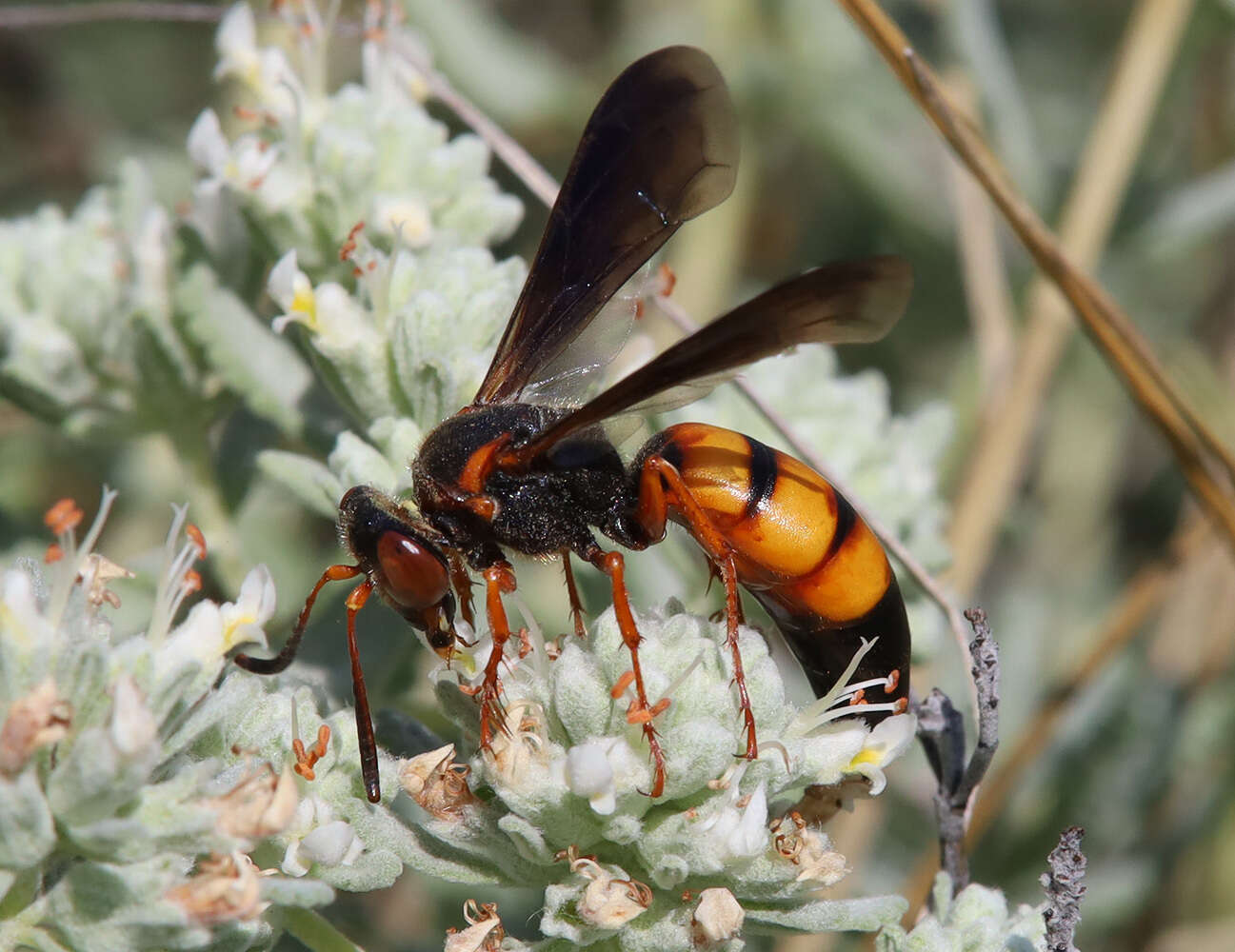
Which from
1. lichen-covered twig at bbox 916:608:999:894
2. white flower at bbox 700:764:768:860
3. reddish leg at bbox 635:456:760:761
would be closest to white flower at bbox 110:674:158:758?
white flower at bbox 700:764:768:860

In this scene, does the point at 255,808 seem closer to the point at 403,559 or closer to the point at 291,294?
the point at 403,559

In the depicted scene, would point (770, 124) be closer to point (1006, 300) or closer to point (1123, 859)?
point (1006, 300)

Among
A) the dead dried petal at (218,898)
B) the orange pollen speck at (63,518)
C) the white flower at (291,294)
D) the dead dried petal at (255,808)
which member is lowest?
the dead dried petal at (218,898)

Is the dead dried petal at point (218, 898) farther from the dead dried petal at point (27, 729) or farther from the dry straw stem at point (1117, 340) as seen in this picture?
the dry straw stem at point (1117, 340)

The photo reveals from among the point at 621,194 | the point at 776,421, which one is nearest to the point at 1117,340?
the point at 776,421

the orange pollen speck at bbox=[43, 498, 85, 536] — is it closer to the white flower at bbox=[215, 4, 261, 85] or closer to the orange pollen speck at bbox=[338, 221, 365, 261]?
the orange pollen speck at bbox=[338, 221, 365, 261]

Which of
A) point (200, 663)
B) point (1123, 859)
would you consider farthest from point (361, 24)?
point (1123, 859)

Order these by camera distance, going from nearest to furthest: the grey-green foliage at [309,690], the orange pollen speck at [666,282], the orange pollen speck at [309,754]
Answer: the grey-green foliage at [309,690] < the orange pollen speck at [309,754] < the orange pollen speck at [666,282]

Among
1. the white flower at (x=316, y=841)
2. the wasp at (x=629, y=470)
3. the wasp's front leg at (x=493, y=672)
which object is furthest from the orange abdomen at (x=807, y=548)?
the white flower at (x=316, y=841)
